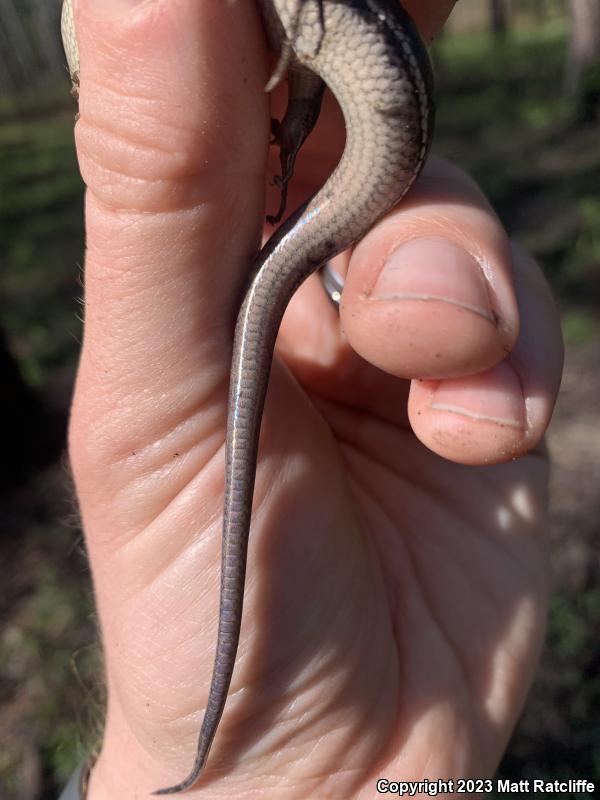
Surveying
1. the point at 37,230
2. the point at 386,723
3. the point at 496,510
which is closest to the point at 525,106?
the point at 37,230

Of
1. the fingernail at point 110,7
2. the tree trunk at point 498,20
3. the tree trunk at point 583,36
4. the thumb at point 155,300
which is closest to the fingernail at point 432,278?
the thumb at point 155,300

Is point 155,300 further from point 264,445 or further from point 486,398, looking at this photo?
point 486,398

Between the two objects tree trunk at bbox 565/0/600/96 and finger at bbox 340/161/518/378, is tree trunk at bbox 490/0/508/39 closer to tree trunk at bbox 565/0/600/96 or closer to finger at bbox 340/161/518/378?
tree trunk at bbox 565/0/600/96

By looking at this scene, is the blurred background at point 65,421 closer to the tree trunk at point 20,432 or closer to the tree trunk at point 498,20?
the tree trunk at point 20,432

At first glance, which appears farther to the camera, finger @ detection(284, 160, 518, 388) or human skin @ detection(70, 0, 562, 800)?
finger @ detection(284, 160, 518, 388)

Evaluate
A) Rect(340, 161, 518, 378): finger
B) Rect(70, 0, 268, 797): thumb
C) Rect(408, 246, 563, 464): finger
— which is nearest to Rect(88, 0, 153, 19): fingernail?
Rect(70, 0, 268, 797): thumb

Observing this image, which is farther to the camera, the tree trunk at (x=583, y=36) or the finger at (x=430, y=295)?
the tree trunk at (x=583, y=36)
